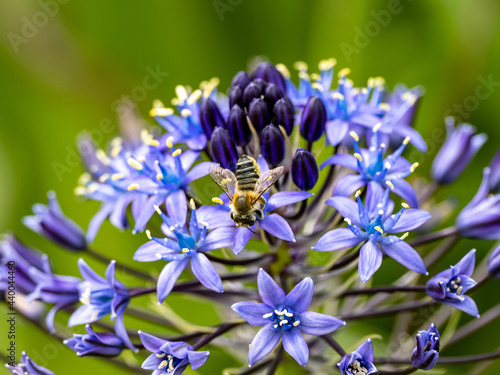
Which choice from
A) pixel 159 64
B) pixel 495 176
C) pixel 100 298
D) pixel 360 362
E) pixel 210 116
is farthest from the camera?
pixel 159 64

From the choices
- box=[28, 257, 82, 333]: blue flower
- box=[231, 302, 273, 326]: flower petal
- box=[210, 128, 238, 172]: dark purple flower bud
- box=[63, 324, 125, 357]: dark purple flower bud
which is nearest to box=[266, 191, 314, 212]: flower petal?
box=[210, 128, 238, 172]: dark purple flower bud

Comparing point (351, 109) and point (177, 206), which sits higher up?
point (351, 109)

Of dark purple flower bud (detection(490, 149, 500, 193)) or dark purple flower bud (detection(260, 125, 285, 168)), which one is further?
dark purple flower bud (detection(490, 149, 500, 193))

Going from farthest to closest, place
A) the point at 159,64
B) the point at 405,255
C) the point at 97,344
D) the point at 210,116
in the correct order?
the point at 159,64, the point at 210,116, the point at 97,344, the point at 405,255

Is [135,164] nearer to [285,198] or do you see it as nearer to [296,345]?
[285,198]

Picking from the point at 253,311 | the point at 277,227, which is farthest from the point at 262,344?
the point at 277,227

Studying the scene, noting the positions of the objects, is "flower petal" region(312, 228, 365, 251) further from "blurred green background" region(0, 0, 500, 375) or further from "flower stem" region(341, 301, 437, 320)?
"blurred green background" region(0, 0, 500, 375)

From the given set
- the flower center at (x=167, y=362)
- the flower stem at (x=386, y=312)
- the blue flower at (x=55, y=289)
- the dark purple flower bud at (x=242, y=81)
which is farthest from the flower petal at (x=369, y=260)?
the blue flower at (x=55, y=289)
